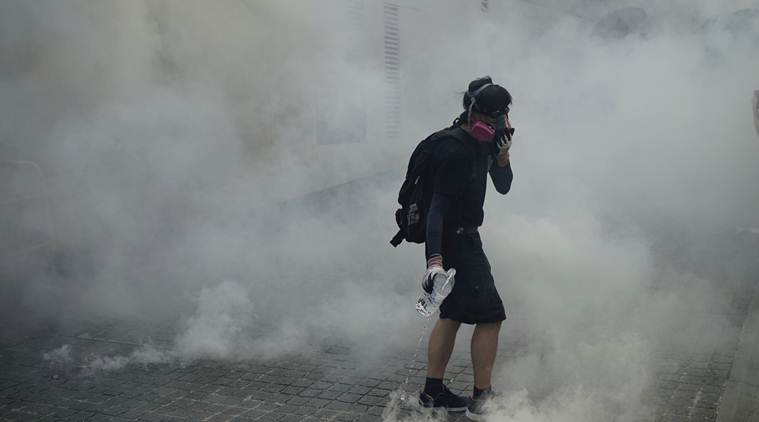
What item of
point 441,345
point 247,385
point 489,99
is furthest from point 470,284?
point 247,385

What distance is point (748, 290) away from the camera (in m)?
5.52

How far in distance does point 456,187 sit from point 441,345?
0.71 metres

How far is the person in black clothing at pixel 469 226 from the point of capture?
329cm

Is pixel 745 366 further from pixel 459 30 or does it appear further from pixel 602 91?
pixel 459 30

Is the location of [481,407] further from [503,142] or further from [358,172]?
[358,172]

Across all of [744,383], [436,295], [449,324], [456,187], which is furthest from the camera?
[744,383]

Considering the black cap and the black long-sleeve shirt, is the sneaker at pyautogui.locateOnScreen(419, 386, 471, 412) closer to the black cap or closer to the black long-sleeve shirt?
the black long-sleeve shirt

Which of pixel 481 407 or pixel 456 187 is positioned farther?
pixel 481 407

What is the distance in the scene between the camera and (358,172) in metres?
8.02

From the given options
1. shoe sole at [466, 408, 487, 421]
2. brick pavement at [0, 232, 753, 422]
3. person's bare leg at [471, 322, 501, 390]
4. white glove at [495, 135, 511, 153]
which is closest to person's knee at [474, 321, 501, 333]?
person's bare leg at [471, 322, 501, 390]

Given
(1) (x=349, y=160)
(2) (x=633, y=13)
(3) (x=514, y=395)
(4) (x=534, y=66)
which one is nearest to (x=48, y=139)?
(1) (x=349, y=160)

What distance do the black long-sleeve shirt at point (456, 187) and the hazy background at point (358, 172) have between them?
2.61 ft

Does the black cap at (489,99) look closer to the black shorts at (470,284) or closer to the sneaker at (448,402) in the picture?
the black shorts at (470,284)

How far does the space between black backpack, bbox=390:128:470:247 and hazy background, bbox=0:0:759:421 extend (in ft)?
2.74
